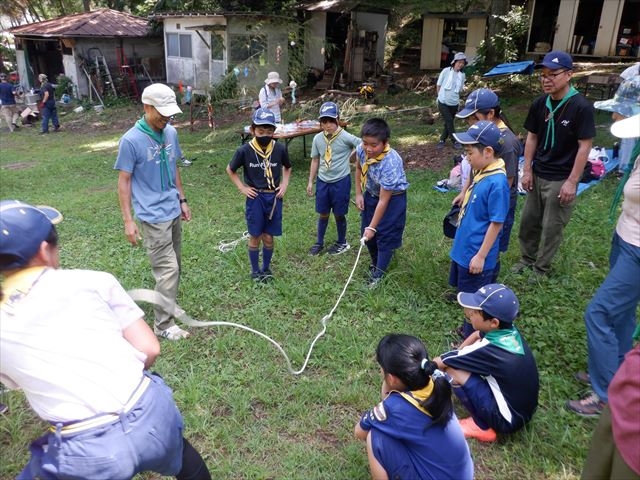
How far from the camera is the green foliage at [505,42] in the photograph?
570 inches

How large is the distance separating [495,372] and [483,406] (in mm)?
203

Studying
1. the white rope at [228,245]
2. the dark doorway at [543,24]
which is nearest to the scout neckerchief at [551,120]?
the white rope at [228,245]

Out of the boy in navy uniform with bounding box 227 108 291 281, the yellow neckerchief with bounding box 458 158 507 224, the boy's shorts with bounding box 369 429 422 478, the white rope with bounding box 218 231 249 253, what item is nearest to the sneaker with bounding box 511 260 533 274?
the yellow neckerchief with bounding box 458 158 507 224

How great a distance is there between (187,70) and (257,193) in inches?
606

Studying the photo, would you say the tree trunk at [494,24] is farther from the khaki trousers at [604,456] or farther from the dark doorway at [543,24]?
the khaki trousers at [604,456]

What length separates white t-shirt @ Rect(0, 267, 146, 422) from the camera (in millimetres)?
1475

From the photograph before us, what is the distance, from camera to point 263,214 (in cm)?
437

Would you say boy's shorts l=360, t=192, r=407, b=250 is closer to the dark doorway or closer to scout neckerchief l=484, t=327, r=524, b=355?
scout neckerchief l=484, t=327, r=524, b=355

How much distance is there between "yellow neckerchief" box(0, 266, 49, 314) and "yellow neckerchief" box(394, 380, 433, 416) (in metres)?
1.52

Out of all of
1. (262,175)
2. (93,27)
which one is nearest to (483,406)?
(262,175)

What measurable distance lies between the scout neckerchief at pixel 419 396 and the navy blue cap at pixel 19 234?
1.56 metres

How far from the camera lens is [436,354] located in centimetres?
343

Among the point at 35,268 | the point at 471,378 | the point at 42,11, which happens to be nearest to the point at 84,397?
the point at 35,268

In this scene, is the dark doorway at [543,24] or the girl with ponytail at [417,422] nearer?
the girl with ponytail at [417,422]
